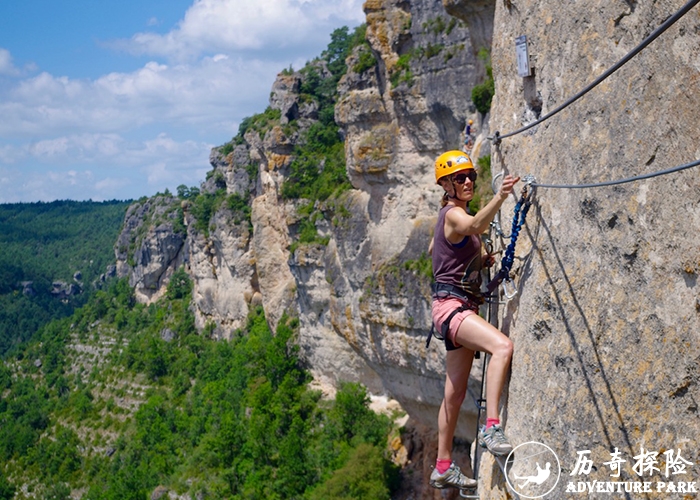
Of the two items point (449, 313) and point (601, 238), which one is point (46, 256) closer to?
point (449, 313)

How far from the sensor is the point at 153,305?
7250cm

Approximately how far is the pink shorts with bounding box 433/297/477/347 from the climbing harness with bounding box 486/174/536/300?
0.42m

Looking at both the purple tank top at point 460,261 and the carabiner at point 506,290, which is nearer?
the carabiner at point 506,290

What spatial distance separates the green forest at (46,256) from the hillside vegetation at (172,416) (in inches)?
970

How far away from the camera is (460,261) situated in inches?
238

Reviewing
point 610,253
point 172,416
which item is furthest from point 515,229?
point 172,416

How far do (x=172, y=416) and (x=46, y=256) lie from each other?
99.8 metres

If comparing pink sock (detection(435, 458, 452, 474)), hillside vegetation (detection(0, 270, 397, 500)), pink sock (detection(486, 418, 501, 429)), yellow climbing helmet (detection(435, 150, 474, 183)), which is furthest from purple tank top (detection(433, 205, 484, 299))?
hillside vegetation (detection(0, 270, 397, 500))

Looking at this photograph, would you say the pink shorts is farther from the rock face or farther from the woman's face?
the woman's face

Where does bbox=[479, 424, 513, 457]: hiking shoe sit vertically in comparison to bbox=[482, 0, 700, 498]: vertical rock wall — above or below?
below

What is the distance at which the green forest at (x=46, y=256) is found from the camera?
108 m

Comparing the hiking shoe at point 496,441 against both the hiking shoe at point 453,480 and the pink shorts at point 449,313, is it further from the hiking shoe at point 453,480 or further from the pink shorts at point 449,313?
the hiking shoe at point 453,480

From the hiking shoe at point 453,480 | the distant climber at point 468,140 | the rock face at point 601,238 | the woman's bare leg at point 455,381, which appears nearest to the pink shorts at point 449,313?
the woman's bare leg at point 455,381

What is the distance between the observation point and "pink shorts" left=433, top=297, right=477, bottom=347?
577 cm
